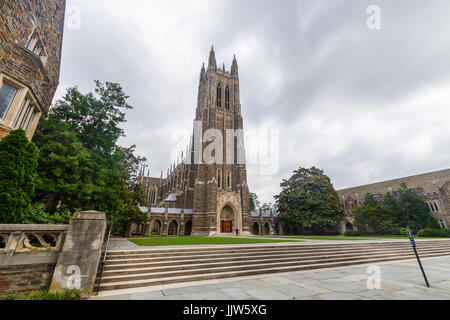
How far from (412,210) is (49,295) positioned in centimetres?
4558

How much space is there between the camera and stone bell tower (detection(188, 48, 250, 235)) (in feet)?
100

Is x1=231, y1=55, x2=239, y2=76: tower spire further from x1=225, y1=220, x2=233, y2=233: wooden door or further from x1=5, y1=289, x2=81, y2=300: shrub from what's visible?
x1=5, y1=289, x2=81, y2=300: shrub

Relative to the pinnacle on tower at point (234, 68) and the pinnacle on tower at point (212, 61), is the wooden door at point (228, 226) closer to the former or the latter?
the pinnacle on tower at point (212, 61)

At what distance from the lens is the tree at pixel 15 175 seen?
5832 mm

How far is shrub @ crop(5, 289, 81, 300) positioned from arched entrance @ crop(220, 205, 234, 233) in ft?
89.8

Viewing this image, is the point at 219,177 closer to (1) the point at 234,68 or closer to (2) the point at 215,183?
(2) the point at 215,183

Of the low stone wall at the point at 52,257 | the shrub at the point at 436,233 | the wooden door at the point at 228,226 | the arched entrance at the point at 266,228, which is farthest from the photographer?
the arched entrance at the point at 266,228

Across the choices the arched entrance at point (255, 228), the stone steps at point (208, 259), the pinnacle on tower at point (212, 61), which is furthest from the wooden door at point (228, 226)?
the pinnacle on tower at point (212, 61)

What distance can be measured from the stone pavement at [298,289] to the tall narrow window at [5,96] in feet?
26.4

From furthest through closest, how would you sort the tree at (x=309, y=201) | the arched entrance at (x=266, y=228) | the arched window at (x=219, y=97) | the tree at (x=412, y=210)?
the arched entrance at (x=266, y=228) → the arched window at (x=219, y=97) → the tree at (x=309, y=201) → the tree at (x=412, y=210)

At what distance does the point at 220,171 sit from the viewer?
3416cm

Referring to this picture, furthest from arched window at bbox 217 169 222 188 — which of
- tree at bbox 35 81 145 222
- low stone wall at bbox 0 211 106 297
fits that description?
low stone wall at bbox 0 211 106 297
